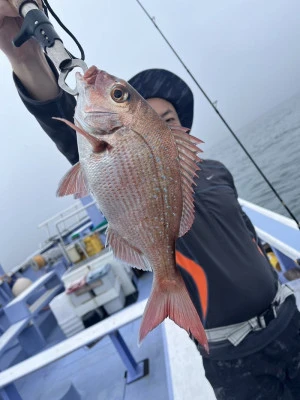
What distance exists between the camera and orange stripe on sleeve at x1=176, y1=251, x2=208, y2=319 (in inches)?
64.3

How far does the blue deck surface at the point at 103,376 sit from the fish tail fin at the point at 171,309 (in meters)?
2.54

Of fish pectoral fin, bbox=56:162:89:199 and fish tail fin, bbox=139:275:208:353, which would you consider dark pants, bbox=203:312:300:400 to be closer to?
fish tail fin, bbox=139:275:208:353

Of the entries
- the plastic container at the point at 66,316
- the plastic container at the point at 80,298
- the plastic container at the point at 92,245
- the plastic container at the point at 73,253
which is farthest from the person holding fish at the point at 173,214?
the plastic container at the point at 73,253

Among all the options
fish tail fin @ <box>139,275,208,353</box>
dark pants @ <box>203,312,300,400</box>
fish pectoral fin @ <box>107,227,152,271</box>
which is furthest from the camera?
dark pants @ <box>203,312,300,400</box>

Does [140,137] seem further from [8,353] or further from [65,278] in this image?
[8,353]

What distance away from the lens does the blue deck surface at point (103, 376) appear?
3406 millimetres

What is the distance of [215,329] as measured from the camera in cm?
162

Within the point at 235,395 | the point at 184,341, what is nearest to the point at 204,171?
the point at 235,395

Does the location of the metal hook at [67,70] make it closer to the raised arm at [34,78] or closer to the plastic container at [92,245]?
the raised arm at [34,78]

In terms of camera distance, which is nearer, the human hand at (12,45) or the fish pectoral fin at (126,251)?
the fish pectoral fin at (126,251)

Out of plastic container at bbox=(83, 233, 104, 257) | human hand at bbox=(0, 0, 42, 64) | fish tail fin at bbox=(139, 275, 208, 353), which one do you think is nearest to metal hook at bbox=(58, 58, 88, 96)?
→ human hand at bbox=(0, 0, 42, 64)

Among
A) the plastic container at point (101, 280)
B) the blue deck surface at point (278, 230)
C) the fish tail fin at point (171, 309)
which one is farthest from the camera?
the plastic container at point (101, 280)

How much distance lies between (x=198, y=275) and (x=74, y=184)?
0.86 m

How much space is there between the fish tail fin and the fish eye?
2.23 feet
